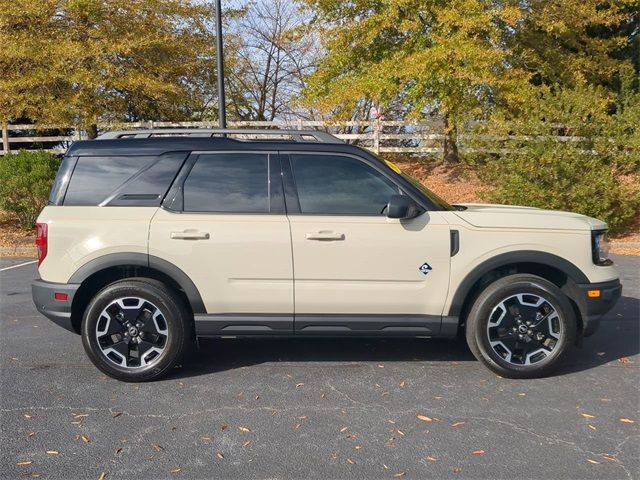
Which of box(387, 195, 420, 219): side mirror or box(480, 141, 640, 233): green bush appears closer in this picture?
box(387, 195, 420, 219): side mirror

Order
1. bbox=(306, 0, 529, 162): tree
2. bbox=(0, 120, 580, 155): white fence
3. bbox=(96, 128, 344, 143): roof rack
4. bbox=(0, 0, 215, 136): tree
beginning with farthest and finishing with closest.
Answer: bbox=(0, 120, 580, 155): white fence, bbox=(0, 0, 215, 136): tree, bbox=(306, 0, 529, 162): tree, bbox=(96, 128, 344, 143): roof rack

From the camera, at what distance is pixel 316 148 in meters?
4.11

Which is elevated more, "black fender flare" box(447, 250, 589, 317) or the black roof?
the black roof

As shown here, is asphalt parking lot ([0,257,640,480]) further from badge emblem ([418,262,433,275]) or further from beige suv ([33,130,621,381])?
badge emblem ([418,262,433,275])

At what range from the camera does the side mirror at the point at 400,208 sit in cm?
381

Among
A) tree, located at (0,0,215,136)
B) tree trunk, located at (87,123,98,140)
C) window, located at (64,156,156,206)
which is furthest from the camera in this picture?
tree trunk, located at (87,123,98,140)

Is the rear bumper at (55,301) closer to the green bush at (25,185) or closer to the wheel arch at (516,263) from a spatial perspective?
the wheel arch at (516,263)

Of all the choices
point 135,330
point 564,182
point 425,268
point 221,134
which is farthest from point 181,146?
point 564,182

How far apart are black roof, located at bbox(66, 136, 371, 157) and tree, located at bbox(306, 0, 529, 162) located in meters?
8.48

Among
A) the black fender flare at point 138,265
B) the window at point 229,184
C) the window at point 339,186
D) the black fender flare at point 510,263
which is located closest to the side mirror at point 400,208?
the window at point 339,186

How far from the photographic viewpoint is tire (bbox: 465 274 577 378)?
3.91 m

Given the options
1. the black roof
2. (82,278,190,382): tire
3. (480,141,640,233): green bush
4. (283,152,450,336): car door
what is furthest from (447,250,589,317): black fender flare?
(480,141,640,233): green bush

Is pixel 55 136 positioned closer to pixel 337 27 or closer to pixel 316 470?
pixel 337 27

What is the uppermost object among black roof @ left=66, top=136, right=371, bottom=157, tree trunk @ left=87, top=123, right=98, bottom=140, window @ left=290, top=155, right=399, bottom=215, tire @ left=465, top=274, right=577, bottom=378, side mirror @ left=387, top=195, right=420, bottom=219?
tree trunk @ left=87, top=123, right=98, bottom=140
